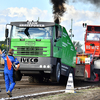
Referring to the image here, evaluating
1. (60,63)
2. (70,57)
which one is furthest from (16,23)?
(70,57)

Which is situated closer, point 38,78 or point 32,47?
point 32,47

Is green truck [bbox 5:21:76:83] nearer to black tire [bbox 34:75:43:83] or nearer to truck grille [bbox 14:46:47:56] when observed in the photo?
truck grille [bbox 14:46:47:56]

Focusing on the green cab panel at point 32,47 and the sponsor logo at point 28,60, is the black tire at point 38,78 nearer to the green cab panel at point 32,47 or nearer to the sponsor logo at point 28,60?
the sponsor logo at point 28,60

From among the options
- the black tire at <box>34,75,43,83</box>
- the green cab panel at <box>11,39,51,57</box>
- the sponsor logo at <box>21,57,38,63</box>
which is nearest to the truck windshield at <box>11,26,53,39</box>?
the green cab panel at <box>11,39,51,57</box>

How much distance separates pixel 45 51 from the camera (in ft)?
42.0

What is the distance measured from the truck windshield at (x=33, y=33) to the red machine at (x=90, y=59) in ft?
14.8

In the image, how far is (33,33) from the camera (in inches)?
507

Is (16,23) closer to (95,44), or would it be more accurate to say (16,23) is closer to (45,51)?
(45,51)

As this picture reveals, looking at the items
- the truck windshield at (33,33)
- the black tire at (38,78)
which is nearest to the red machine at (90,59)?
the black tire at (38,78)

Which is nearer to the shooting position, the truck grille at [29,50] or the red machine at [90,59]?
the truck grille at [29,50]

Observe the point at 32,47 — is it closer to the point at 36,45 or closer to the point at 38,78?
the point at 36,45

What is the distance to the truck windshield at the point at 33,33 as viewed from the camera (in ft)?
42.0

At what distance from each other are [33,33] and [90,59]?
17.6 ft

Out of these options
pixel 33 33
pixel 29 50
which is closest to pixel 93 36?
pixel 33 33
